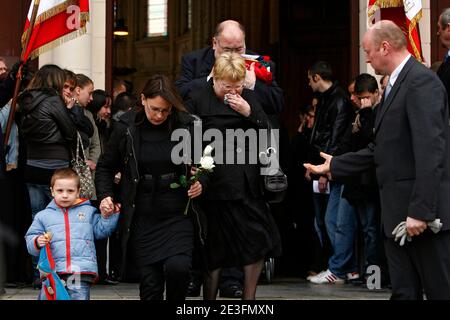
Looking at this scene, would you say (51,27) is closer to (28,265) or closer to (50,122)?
(50,122)

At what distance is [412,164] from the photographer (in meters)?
6.97

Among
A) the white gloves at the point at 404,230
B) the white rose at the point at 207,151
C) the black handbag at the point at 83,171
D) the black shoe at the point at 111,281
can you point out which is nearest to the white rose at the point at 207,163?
the white rose at the point at 207,151

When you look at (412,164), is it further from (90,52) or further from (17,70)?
(90,52)

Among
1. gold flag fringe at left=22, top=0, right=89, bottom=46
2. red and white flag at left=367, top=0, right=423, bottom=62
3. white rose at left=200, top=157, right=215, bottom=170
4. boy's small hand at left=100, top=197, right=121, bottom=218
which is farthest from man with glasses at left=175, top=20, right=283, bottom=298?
red and white flag at left=367, top=0, right=423, bottom=62

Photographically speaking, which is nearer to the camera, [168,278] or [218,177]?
[168,278]

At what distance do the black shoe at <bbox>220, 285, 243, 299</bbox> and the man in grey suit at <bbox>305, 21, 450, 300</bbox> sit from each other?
9.11ft

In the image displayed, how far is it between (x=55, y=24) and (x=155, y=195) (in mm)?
3372

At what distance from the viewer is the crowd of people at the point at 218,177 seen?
6984 millimetres

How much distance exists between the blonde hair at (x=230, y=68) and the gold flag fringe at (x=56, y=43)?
285 centimetres

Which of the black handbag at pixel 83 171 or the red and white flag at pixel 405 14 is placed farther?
the red and white flag at pixel 405 14

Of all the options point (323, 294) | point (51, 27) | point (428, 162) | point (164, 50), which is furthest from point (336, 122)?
point (164, 50)

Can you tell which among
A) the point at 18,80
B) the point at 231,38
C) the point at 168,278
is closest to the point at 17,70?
the point at 18,80

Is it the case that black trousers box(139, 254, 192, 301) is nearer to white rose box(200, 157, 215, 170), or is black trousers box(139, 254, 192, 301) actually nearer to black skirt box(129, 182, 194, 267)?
black skirt box(129, 182, 194, 267)

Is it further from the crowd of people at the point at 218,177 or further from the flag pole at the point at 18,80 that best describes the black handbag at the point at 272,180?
the flag pole at the point at 18,80
